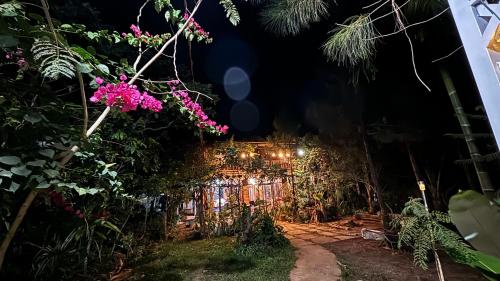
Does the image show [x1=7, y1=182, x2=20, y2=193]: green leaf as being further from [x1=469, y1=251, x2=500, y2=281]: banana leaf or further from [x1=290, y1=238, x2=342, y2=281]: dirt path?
[x1=290, y1=238, x2=342, y2=281]: dirt path

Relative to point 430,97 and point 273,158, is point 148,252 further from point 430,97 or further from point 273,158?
point 430,97

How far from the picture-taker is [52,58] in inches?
58.9

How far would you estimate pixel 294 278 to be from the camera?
13.1 ft

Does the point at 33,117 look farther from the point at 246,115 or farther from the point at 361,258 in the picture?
the point at 246,115

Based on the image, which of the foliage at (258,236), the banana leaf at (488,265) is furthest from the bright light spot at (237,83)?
the banana leaf at (488,265)

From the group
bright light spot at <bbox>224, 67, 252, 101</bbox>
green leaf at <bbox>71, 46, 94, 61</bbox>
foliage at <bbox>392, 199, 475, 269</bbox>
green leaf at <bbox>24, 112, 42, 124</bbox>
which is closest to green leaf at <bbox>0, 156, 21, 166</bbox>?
green leaf at <bbox>24, 112, 42, 124</bbox>

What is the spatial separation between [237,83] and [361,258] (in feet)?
32.0

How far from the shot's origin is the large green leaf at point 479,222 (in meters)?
0.98

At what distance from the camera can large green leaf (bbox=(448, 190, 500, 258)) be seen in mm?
979

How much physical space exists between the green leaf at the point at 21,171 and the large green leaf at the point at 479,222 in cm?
214

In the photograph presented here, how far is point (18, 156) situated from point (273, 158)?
821 cm

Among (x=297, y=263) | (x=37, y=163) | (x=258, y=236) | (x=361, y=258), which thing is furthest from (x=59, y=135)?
(x=361, y=258)

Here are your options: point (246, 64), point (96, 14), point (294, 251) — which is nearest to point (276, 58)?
point (246, 64)

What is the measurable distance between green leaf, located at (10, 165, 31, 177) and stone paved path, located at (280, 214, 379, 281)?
3617 millimetres
